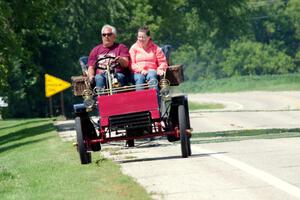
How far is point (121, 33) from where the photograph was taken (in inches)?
2739

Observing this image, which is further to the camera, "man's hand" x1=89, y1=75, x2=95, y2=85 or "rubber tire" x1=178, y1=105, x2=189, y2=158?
"man's hand" x1=89, y1=75, x2=95, y2=85

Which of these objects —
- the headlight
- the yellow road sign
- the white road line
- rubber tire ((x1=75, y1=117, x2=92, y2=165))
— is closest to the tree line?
the yellow road sign

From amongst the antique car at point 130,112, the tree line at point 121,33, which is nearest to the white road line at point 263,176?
the antique car at point 130,112

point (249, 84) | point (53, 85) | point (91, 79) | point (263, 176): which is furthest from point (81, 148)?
point (249, 84)

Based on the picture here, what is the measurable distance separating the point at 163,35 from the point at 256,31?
51398mm

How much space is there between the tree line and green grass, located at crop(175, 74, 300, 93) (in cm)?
559

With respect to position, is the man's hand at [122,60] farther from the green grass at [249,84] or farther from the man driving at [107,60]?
the green grass at [249,84]

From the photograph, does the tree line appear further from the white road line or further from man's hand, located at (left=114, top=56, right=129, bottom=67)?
the white road line

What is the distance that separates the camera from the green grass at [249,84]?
10820 cm

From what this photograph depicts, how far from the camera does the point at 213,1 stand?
7919 cm

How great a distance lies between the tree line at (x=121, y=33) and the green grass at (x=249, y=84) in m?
5.59

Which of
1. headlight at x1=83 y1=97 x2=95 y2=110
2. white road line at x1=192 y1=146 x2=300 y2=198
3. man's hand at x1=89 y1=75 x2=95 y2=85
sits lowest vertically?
white road line at x1=192 y1=146 x2=300 y2=198

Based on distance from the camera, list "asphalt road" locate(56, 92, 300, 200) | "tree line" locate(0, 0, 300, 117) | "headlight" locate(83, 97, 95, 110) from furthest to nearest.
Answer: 1. "tree line" locate(0, 0, 300, 117)
2. "headlight" locate(83, 97, 95, 110)
3. "asphalt road" locate(56, 92, 300, 200)

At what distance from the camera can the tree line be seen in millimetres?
36969
